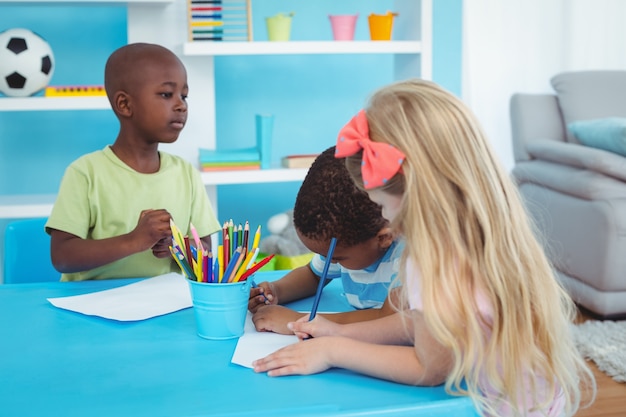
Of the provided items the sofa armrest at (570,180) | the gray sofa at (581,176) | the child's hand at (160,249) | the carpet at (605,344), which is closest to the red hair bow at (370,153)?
the child's hand at (160,249)

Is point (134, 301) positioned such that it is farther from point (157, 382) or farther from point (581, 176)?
point (581, 176)

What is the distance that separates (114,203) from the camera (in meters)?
1.47

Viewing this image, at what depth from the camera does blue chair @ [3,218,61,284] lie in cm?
154

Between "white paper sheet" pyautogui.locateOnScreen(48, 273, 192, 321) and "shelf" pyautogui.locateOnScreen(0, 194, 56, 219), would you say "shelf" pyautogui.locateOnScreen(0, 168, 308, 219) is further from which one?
"white paper sheet" pyautogui.locateOnScreen(48, 273, 192, 321)

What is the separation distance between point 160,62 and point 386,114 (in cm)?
76

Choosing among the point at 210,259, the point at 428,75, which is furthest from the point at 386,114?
the point at 428,75

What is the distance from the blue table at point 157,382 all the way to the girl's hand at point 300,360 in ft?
0.03

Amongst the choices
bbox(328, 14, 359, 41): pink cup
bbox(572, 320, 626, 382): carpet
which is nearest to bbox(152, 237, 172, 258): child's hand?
bbox(572, 320, 626, 382): carpet

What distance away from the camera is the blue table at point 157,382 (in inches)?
30.2

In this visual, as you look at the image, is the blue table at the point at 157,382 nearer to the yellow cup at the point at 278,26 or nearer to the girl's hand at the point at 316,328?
the girl's hand at the point at 316,328

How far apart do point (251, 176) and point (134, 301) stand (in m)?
1.50

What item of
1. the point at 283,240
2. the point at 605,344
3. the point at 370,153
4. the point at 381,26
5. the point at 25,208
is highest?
the point at 381,26

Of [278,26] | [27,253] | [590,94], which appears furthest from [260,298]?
[590,94]

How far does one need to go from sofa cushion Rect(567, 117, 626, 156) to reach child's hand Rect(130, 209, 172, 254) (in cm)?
204
